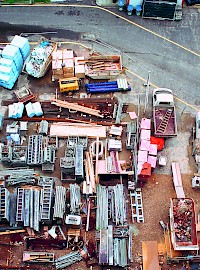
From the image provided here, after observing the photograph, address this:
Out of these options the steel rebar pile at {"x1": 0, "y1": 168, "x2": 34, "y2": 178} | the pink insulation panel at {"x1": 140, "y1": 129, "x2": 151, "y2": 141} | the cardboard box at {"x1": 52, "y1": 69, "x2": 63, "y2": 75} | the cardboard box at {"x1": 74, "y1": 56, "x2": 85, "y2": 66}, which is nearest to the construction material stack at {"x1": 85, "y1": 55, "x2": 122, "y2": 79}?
the cardboard box at {"x1": 74, "y1": 56, "x2": 85, "y2": 66}

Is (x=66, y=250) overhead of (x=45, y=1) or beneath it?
beneath

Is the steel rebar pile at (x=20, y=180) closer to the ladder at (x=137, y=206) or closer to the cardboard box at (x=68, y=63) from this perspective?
the ladder at (x=137, y=206)

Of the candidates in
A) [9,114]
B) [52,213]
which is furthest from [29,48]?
[52,213]

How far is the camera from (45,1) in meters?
47.5

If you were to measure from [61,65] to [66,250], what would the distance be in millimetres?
16734

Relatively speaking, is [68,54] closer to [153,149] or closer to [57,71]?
[57,71]

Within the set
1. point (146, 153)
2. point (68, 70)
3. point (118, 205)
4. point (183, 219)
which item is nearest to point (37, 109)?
point (68, 70)

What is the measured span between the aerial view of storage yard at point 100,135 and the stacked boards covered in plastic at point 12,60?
93mm

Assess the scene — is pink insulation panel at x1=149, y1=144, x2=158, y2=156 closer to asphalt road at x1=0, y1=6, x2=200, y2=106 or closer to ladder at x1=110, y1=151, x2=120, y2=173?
ladder at x1=110, y1=151, x2=120, y2=173

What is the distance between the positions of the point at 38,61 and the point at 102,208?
1560 centimetres

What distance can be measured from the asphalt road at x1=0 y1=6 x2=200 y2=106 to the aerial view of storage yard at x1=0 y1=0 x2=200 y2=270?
10cm

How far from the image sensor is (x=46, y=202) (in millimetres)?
35750

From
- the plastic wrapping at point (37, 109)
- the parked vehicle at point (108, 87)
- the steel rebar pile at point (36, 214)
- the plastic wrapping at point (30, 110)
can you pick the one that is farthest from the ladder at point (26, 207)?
the parked vehicle at point (108, 87)

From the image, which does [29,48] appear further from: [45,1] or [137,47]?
[137,47]
